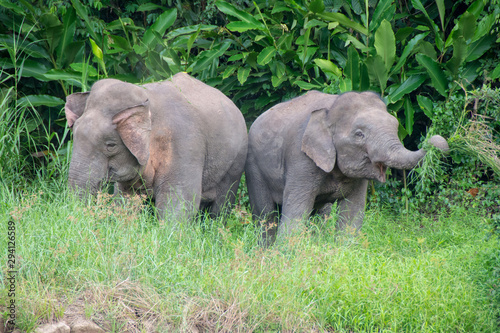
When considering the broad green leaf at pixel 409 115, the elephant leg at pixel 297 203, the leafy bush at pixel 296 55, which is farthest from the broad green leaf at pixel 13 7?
the broad green leaf at pixel 409 115

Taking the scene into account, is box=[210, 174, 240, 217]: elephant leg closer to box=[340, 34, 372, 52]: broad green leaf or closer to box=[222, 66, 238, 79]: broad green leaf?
box=[222, 66, 238, 79]: broad green leaf

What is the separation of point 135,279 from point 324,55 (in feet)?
16.6

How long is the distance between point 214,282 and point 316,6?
434 centimetres

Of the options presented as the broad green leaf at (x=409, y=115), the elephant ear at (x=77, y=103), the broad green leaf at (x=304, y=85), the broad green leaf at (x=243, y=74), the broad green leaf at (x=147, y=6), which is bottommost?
the broad green leaf at (x=409, y=115)

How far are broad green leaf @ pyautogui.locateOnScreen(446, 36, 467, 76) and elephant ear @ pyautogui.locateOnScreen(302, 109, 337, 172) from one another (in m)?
2.35

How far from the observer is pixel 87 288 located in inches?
167

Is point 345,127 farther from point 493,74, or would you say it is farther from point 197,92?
point 493,74

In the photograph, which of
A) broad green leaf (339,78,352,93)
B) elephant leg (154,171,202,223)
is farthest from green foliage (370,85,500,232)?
elephant leg (154,171,202,223)

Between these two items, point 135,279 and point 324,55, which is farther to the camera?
point 324,55

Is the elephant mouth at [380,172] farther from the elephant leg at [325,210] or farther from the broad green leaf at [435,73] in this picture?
the broad green leaf at [435,73]

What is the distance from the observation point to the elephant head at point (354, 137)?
548 cm

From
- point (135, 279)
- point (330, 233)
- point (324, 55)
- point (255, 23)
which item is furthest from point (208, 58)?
point (135, 279)

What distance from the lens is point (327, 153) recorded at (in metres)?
5.75

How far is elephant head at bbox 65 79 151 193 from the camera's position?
216 inches
